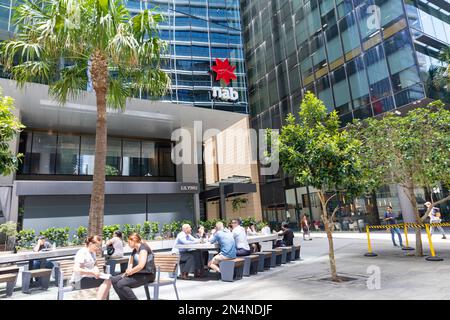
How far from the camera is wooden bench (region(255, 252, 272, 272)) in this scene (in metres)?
9.98

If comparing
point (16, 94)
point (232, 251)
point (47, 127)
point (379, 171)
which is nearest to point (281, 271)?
point (232, 251)

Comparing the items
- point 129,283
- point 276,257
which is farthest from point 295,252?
point 129,283

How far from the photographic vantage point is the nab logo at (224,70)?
21.0m

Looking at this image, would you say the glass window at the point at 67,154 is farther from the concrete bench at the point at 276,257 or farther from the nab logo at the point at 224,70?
the concrete bench at the point at 276,257

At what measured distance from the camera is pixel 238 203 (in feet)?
120

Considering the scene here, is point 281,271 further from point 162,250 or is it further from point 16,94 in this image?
point 16,94

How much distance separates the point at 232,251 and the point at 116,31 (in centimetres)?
700

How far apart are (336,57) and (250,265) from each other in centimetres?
2144

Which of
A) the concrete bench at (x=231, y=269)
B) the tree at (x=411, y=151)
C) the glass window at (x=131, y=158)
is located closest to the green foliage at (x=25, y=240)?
the glass window at (x=131, y=158)

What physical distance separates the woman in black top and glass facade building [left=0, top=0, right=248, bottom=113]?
1289 centimetres

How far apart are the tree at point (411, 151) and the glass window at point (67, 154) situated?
17689mm

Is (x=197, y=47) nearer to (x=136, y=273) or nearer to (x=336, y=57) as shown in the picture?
(x=336, y=57)

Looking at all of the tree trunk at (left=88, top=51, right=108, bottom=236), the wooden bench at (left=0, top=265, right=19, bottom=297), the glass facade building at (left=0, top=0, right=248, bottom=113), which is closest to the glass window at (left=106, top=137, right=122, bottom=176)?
the glass facade building at (left=0, top=0, right=248, bottom=113)

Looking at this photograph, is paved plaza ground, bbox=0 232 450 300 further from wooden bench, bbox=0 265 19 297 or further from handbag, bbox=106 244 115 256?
handbag, bbox=106 244 115 256
